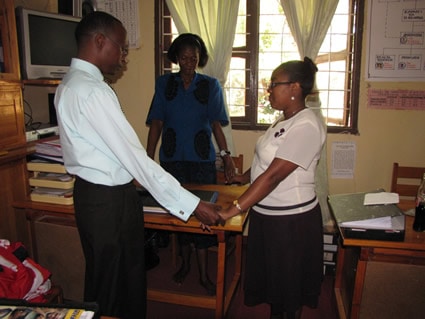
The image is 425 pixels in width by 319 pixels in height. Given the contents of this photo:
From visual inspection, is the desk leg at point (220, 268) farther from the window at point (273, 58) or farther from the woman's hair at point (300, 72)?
the window at point (273, 58)

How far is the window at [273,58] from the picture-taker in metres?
3.08

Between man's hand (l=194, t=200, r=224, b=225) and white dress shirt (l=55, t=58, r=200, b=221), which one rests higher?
white dress shirt (l=55, t=58, r=200, b=221)

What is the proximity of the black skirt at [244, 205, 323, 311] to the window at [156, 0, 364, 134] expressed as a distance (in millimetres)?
1539

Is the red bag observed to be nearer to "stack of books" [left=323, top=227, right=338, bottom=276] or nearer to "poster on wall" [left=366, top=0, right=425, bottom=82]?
"stack of books" [left=323, top=227, right=338, bottom=276]

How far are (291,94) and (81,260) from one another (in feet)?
5.00

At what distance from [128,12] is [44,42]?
1.11 m

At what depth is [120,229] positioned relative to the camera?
161cm

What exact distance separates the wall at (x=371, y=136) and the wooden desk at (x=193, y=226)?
1.11 meters

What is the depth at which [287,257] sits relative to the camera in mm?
1803

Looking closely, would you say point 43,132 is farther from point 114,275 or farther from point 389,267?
point 389,267

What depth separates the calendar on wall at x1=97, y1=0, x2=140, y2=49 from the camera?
10.9 ft

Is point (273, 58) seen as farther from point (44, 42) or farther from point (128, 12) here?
point (44, 42)

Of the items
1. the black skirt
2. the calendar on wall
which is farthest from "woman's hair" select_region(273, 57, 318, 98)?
the calendar on wall

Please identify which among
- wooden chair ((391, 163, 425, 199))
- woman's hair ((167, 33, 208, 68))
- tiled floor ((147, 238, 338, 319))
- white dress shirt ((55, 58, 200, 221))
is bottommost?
tiled floor ((147, 238, 338, 319))
